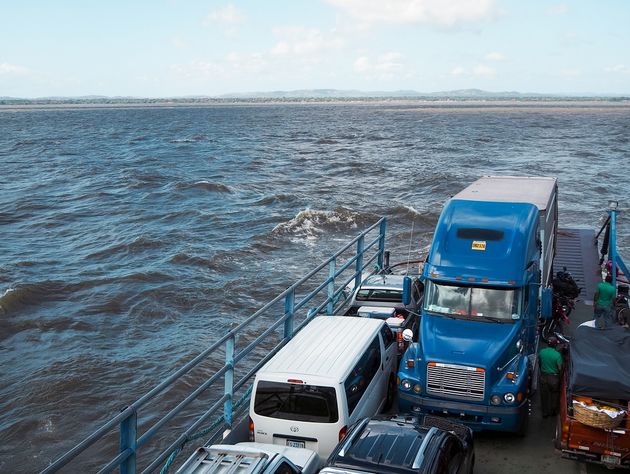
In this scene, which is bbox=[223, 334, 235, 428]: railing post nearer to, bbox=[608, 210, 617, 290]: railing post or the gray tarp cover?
the gray tarp cover

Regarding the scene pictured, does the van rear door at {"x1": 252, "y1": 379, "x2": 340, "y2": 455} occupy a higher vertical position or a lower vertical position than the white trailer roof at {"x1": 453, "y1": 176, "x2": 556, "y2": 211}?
lower

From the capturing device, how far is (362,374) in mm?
9898

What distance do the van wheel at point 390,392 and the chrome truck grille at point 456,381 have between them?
1.24 m

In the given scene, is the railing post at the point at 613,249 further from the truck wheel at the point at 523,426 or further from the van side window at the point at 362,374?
Answer: the van side window at the point at 362,374

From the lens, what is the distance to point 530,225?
11.8 meters

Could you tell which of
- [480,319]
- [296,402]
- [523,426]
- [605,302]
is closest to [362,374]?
[296,402]

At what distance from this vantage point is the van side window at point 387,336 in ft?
37.6

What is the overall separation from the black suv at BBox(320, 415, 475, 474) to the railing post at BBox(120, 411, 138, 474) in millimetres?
2038

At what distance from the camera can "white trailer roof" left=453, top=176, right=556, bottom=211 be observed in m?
13.7

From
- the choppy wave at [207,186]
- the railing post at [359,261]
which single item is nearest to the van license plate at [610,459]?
the railing post at [359,261]

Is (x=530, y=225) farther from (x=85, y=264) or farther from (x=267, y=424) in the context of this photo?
(x=85, y=264)

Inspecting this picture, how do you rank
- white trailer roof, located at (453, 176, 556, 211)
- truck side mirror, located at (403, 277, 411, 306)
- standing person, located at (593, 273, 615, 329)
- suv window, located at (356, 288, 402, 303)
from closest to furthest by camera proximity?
1. truck side mirror, located at (403, 277, 411, 306)
2. white trailer roof, located at (453, 176, 556, 211)
3. standing person, located at (593, 273, 615, 329)
4. suv window, located at (356, 288, 402, 303)

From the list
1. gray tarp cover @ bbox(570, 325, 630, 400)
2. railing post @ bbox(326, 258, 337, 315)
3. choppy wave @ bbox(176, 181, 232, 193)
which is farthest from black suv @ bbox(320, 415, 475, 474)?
choppy wave @ bbox(176, 181, 232, 193)

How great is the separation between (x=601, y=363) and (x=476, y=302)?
8.02 feet
